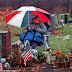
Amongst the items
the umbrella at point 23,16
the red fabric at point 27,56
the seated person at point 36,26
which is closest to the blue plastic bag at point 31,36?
the seated person at point 36,26

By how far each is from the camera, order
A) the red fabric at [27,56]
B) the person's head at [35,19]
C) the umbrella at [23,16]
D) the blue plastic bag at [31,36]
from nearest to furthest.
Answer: the red fabric at [27,56] → the blue plastic bag at [31,36] → the person's head at [35,19] → the umbrella at [23,16]

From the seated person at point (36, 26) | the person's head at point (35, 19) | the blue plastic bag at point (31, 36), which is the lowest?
the blue plastic bag at point (31, 36)

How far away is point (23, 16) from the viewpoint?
843 centimetres

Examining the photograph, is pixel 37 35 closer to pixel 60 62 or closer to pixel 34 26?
pixel 34 26

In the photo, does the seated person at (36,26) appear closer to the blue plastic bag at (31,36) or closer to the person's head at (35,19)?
the person's head at (35,19)

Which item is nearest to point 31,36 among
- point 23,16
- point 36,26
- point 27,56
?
point 36,26

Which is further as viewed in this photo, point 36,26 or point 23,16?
point 23,16

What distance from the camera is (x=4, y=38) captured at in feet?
27.1

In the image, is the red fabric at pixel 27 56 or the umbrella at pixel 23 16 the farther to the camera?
the umbrella at pixel 23 16

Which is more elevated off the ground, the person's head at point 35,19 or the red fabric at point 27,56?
the person's head at point 35,19

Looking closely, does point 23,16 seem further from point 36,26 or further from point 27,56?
point 27,56

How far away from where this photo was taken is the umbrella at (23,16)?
27.3 feet

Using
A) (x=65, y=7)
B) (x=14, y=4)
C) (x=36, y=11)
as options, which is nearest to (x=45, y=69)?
(x=36, y=11)

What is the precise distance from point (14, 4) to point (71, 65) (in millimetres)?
13729
